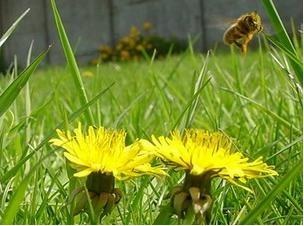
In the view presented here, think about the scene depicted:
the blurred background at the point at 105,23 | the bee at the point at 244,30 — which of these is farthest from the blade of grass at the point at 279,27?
the blurred background at the point at 105,23

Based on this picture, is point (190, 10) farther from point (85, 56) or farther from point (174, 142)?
point (174, 142)

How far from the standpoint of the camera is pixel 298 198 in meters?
0.62

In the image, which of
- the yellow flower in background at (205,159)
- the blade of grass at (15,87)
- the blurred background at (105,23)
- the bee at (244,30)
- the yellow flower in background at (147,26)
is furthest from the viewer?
the yellow flower in background at (147,26)

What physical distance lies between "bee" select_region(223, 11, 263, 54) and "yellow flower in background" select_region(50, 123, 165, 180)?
0.96 ft

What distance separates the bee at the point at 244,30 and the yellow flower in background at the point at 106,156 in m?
0.29

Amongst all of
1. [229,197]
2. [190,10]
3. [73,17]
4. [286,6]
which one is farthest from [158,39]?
[229,197]

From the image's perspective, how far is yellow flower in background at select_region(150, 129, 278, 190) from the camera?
38cm

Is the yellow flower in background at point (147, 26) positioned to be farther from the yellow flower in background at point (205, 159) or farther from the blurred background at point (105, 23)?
the yellow flower in background at point (205, 159)

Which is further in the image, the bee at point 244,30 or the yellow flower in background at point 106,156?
the bee at point 244,30

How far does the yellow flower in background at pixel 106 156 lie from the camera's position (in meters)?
0.39

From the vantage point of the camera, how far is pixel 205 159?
388 millimetres

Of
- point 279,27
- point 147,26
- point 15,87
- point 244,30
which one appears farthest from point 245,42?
point 147,26

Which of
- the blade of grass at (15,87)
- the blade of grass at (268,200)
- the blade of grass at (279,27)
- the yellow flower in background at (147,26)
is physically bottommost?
the yellow flower in background at (147,26)

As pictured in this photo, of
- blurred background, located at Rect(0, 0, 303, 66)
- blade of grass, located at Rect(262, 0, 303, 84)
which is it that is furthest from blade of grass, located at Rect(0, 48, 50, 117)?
blurred background, located at Rect(0, 0, 303, 66)
